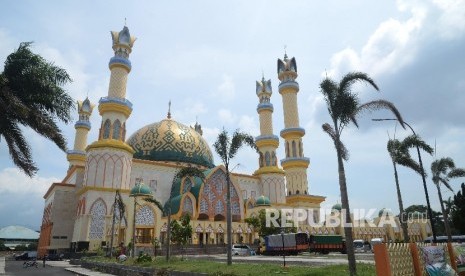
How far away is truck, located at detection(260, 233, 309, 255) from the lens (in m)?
29.3

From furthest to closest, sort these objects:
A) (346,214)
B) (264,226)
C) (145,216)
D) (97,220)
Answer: (264,226)
(145,216)
(97,220)
(346,214)

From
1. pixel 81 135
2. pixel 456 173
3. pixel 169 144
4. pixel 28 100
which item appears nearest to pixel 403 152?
pixel 456 173

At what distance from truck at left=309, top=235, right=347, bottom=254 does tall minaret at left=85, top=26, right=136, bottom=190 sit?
18822mm

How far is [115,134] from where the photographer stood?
119 feet

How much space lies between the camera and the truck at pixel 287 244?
29.3 meters

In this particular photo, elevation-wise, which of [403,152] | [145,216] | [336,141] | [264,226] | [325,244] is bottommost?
[325,244]

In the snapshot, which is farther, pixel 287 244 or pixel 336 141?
pixel 287 244

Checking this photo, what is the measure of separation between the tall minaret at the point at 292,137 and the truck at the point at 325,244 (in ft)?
47.0

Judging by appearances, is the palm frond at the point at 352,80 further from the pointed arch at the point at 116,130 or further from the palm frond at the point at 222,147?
the pointed arch at the point at 116,130

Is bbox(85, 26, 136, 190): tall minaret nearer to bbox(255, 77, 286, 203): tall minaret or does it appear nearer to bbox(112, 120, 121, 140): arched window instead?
bbox(112, 120, 121, 140): arched window

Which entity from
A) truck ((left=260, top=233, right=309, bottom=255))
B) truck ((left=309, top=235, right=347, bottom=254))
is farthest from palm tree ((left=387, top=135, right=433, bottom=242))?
truck ((left=309, top=235, right=347, bottom=254))

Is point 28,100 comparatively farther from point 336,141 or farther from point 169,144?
point 169,144

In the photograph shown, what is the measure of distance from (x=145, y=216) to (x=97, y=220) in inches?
170

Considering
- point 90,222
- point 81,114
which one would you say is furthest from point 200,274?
point 81,114
